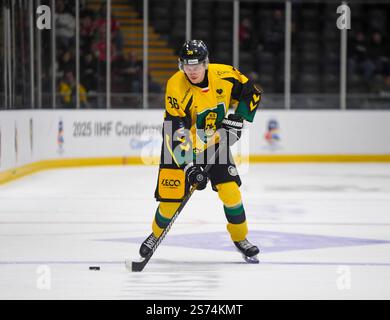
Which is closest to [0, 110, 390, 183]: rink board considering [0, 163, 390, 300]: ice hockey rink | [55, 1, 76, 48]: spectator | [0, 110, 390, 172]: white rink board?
[0, 110, 390, 172]: white rink board

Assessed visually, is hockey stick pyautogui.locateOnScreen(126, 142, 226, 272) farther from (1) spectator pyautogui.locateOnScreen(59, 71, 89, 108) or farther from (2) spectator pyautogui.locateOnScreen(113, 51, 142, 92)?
(2) spectator pyautogui.locateOnScreen(113, 51, 142, 92)

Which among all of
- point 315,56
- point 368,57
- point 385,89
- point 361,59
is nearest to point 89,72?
point 315,56

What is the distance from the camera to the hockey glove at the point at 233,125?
6.21 meters

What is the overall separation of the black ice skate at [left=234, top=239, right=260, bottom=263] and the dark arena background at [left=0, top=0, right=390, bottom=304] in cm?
10

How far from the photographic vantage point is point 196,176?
6.14 metres

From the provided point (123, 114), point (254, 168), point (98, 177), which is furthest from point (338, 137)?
point (98, 177)

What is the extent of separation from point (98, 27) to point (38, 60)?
2038mm

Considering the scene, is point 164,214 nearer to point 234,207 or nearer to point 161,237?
point 161,237

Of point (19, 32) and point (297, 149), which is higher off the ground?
point (19, 32)

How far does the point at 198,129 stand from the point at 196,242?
1372 mm

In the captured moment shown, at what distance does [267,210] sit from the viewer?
9.70m

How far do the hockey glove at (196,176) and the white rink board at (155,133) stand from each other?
285 inches

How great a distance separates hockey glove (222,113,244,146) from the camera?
→ 6207mm

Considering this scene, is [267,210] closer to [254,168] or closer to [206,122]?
[206,122]
